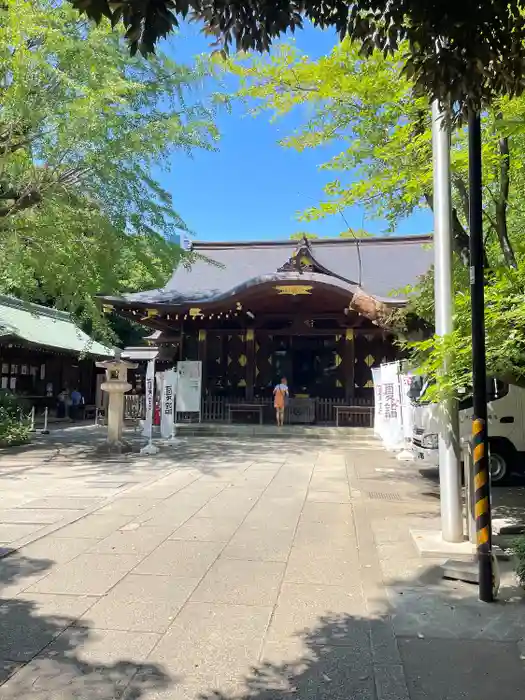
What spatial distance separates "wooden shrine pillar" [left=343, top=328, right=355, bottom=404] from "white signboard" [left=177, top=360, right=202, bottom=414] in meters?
5.36

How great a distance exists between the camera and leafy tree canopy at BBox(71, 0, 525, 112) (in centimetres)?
248

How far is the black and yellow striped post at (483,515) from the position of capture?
4.36 meters

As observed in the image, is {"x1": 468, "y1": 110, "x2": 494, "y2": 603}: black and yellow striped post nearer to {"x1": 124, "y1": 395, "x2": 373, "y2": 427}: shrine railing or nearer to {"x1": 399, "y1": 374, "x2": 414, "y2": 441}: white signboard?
{"x1": 399, "y1": 374, "x2": 414, "y2": 441}: white signboard

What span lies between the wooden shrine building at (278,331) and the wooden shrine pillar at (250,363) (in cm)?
4

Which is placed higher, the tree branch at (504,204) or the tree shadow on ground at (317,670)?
the tree branch at (504,204)

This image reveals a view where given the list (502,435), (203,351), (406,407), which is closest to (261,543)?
(502,435)

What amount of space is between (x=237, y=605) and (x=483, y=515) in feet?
7.05

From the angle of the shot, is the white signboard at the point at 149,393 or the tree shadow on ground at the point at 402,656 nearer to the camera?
the tree shadow on ground at the point at 402,656

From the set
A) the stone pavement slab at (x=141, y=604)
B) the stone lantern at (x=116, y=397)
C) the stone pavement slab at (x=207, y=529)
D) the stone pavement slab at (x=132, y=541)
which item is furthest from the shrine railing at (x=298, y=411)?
the stone pavement slab at (x=141, y=604)

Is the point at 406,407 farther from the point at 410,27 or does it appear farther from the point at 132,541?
the point at 410,27

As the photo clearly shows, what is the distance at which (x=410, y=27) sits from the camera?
303 centimetres

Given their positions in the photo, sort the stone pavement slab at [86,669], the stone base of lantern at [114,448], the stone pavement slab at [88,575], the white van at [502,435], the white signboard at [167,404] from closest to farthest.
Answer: the stone pavement slab at [86,669], the stone pavement slab at [88,575], the white van at [502,435], the stone base of lantern at [114,448], the white signboard at [167,404]

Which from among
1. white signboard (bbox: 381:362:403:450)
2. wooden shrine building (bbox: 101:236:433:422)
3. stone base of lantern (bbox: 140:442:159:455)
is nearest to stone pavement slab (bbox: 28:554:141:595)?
white signboard (bbox: 381:362:403:450)

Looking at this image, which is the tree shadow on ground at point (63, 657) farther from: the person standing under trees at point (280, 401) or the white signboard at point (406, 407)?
the person standing under trees at point (280, 401)
